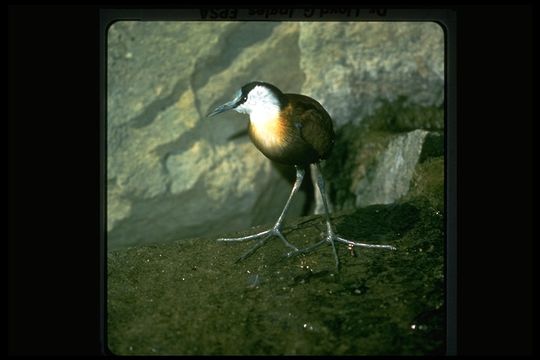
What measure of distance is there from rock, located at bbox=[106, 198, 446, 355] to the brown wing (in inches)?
13.8

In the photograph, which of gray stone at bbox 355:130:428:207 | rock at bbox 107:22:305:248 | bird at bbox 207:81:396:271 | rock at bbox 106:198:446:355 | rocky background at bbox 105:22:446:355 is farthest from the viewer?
gray stone at bbox 355:130:428:207

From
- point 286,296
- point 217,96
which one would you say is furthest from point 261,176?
point 286,296

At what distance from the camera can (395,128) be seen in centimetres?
269

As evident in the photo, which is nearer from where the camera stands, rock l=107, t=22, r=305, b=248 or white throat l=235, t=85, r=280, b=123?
white throat l=235, t=85, r=280, b=123

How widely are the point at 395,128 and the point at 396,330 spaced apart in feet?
3.98

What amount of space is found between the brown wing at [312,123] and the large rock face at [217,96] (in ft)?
1.58

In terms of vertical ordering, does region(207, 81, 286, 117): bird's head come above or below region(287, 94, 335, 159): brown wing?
above

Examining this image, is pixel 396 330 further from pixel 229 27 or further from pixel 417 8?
pixel 229 27

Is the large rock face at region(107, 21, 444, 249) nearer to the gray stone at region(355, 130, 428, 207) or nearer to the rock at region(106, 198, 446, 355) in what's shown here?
the gray stone at region(355, 130, 428, 207)

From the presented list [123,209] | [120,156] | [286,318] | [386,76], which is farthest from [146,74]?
[286,318]

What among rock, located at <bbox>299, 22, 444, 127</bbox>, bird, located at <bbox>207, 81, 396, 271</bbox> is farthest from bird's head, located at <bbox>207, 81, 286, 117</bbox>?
rock, located at <bbox>299, 22, 444, 127</bbox>

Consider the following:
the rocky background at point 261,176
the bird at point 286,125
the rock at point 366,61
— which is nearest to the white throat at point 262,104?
the bird at point 286,125

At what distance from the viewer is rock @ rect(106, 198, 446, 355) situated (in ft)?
5.41

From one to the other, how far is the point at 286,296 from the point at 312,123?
1.91ft
